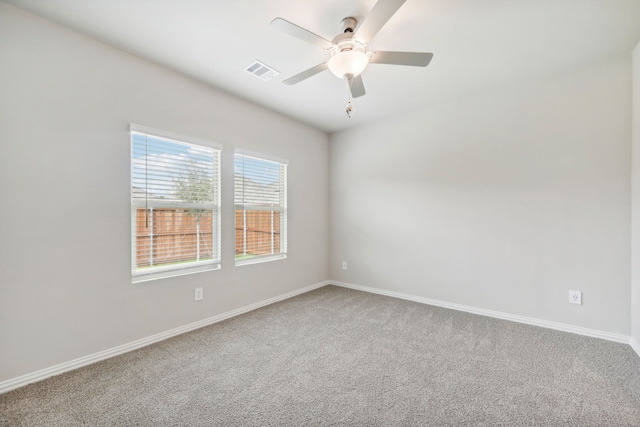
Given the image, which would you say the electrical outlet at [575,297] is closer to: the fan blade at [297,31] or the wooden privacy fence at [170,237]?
the fan blade at [297,31]

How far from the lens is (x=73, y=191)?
6.67 ft

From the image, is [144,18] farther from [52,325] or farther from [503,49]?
[503,49]

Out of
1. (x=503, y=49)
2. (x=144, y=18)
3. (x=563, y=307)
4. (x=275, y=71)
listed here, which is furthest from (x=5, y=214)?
(x=563, y=307)

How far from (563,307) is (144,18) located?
4.41 m

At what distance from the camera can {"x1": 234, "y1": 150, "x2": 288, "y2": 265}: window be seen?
3211 millimetres

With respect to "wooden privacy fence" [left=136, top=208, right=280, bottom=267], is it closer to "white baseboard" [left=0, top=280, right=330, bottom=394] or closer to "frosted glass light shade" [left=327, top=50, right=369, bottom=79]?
"white baseboard" [left=0, top=280, right=330, bottom=394]

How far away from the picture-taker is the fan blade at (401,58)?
5.93 feet

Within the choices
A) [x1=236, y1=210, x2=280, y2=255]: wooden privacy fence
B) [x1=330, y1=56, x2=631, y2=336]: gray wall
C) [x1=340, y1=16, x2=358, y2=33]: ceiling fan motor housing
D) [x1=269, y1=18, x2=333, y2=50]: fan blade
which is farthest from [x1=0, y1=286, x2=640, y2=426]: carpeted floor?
[x1=340, y1=16, x2=358, y2=33]: ceiling fan motor housing

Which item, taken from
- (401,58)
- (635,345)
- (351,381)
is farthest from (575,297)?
(401,58)

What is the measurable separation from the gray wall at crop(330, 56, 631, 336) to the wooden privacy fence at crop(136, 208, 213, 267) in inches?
88.9

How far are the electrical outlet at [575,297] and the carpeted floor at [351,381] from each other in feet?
1.05

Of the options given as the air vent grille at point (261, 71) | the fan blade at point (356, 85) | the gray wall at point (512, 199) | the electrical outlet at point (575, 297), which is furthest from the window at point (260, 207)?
the electrical outlet at point (575, 297)

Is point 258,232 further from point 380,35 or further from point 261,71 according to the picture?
point 380,35

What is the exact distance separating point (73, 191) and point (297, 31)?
2.01 meters
